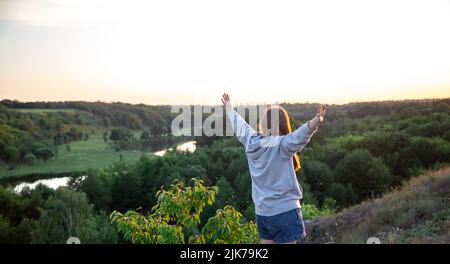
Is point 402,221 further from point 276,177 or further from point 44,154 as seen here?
point 44,154

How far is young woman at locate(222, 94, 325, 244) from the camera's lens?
3424mm

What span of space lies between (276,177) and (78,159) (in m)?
50.9

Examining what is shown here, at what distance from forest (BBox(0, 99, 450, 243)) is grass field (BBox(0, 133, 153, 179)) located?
0.41m

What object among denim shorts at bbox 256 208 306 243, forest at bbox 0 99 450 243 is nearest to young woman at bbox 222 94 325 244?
denim shorts at bbox 256 208 306 243

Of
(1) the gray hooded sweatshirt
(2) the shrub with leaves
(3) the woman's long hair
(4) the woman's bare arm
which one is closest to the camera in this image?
(4) the woman's bare arm

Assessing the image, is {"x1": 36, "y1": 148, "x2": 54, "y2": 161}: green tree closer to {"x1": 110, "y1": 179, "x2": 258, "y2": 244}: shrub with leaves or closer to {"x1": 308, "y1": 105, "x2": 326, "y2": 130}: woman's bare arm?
{"x1": 110, "y1": 179, "x2": 258, "y2": 244}: shrub with leaves

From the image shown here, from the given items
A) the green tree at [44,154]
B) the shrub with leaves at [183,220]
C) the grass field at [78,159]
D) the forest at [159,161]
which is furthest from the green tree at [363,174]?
the shrub with leaves at [183,220]

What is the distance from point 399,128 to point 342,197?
14.1 m

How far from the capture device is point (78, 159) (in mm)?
51531

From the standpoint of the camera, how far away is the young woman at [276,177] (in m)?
3.42

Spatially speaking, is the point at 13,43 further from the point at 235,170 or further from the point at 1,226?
the point at 235,170
